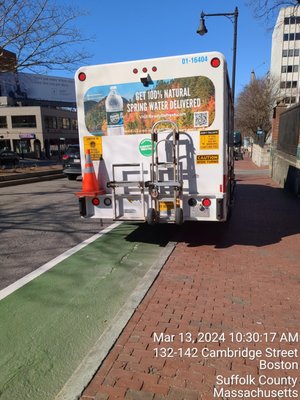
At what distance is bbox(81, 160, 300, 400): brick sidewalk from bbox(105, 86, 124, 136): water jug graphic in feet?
7.83

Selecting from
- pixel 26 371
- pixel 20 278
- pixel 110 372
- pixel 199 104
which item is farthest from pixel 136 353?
pixel 199 104

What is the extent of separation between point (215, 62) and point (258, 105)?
4702 cm

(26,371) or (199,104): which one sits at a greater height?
(199,104)

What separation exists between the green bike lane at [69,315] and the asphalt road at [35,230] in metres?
0.53

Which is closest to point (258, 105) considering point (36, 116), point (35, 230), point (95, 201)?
point (36, 116)

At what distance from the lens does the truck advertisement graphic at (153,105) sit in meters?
5.62

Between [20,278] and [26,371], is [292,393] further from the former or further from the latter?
[20,278]

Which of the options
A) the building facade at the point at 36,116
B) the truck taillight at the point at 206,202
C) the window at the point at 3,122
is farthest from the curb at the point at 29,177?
the window at the point at 3,122

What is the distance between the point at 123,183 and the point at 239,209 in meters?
4.91

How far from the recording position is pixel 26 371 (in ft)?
9.75

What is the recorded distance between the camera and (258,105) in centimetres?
4881

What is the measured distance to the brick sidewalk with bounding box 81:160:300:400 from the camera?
273 cm

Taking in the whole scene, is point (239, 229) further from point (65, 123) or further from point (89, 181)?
point (65, 123)

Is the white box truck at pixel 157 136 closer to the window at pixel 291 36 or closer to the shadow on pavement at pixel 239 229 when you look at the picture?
the shadow on pavement at pixel 239 229
